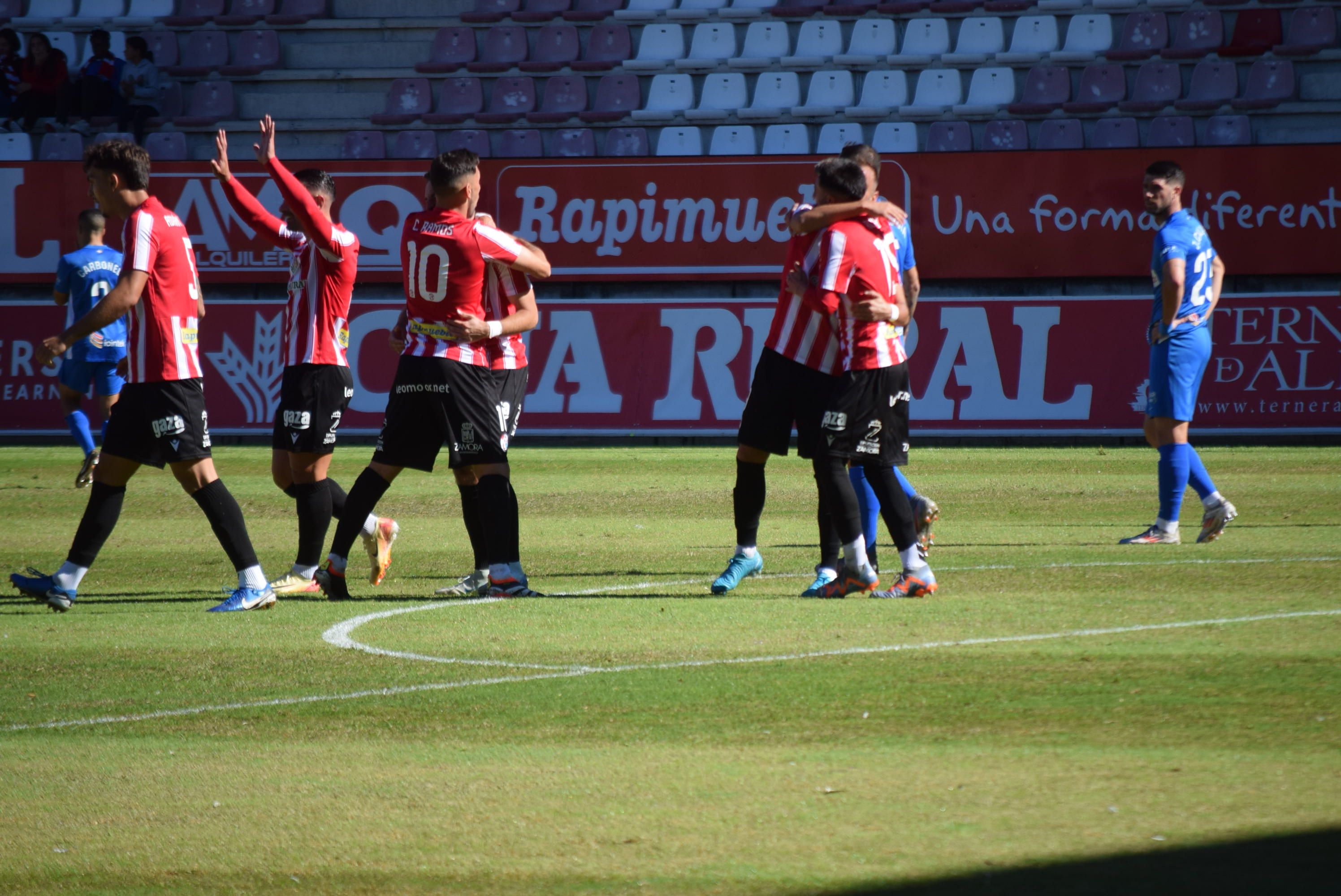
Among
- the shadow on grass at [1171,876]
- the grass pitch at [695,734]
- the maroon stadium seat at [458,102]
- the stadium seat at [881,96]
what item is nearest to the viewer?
the shadow on grass at [1171,876]

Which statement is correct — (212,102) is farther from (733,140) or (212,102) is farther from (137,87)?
(733,140)

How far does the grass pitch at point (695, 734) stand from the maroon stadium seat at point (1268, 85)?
1367 cm

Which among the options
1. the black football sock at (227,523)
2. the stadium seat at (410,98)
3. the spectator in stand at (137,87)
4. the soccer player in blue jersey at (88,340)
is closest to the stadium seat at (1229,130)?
the stadium seat at (410,98)

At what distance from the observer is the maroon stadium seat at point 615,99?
2133 centimetres

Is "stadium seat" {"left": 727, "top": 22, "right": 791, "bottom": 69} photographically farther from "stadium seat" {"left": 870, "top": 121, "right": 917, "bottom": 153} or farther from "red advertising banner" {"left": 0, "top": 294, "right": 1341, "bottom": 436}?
"red advertising banner" {"left": 0, "top": 294, "right": 1341, "bottom": 436}

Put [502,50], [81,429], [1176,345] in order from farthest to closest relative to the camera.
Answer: [502,50], [81,429], [1176,345]

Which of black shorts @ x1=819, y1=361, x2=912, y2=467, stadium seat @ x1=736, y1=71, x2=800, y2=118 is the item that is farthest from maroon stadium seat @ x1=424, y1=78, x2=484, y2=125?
black shorts @ x1=819, y1=361, x2=912, y2=467

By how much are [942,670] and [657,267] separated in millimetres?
Answer: 13451

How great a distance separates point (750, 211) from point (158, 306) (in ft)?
39.5

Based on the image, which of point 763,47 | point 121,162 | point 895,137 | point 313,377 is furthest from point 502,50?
point 121,162

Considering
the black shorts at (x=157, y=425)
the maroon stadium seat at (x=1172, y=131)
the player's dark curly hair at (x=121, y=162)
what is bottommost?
the black shorts at (x=157, y=425)

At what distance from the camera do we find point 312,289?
7.42 meters

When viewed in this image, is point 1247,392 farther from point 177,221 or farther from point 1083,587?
point 177,221

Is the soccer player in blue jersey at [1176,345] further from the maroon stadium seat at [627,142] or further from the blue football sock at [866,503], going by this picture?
the maroon stadium seat at [627,142]
